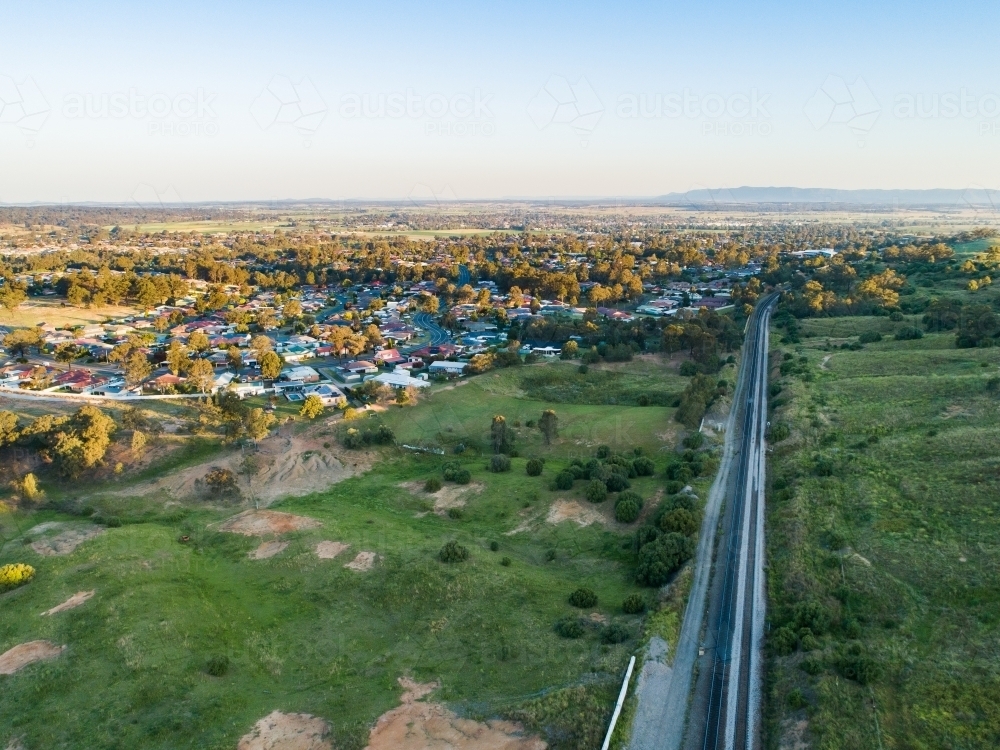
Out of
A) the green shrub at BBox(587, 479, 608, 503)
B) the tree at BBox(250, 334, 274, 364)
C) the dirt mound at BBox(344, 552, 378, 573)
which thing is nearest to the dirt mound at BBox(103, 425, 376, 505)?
the dirt mound at BBox(344, 552, 378, 573)

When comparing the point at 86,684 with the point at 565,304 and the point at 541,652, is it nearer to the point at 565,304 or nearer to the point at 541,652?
the point at 541,652

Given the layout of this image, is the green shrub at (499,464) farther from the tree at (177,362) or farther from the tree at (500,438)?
the tree at (177,362)

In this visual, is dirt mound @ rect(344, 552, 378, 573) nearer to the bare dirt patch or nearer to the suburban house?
the bare dirt patch

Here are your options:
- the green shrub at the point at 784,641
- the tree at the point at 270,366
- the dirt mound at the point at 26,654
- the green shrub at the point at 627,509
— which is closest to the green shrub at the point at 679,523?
the green shrub at the point at 627,509

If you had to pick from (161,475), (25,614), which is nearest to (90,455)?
(161,475)

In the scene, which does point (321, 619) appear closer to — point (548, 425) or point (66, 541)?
point (66, 541)

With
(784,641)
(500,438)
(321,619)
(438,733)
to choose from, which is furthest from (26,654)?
(500,438)
